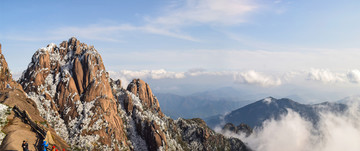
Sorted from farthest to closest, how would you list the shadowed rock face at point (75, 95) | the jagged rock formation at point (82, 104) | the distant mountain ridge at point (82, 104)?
the jagged rock formation at point (82, 104) < the shadowed rock face at point (75, 95) < the distant mountain ridge at point (82, 104)

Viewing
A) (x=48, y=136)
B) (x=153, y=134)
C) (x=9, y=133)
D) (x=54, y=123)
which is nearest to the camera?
(x=9, y=133)

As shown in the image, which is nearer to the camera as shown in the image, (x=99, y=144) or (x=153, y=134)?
(x=99, y=144)

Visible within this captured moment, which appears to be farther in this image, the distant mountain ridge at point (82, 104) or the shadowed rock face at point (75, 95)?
the shadowed rock face at point (75, 95)

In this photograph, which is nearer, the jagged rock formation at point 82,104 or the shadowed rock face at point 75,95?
the shadowed rock face at point 75,95

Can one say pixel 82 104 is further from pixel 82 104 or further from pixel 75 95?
pixel 75 95

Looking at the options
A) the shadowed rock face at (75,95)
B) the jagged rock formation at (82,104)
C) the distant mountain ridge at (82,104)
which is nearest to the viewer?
the distant mountain ridge at (82,104)

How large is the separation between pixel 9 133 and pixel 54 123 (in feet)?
292

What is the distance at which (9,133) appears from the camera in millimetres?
54625

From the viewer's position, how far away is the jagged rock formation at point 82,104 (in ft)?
452

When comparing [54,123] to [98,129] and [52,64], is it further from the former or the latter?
[52,64]

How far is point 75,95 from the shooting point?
148625 millimetres

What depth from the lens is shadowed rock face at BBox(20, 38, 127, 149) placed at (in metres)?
137

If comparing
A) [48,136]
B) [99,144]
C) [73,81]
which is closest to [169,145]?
[99,144]

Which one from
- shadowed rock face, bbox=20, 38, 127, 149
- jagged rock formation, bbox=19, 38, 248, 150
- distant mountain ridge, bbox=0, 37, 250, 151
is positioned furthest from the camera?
jagged rock formation, bbox=19, 38, 248, 150
